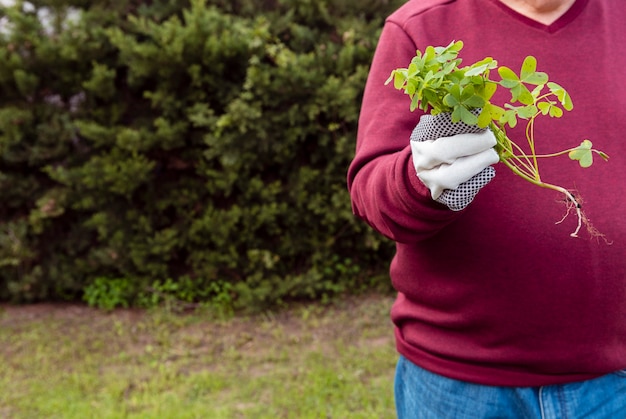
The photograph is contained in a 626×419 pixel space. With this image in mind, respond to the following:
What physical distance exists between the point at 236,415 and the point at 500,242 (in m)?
2.46

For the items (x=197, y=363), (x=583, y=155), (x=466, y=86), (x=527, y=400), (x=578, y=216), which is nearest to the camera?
(x=466, y=86)

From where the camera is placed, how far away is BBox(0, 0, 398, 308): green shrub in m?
4.46

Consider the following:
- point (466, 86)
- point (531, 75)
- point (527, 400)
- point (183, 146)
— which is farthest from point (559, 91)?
point (183, 146)

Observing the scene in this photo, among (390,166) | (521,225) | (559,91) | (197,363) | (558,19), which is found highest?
(558,19)

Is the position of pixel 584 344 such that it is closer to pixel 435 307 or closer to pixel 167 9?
pixel 435 307

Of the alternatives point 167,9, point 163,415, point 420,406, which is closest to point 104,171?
point 167,9

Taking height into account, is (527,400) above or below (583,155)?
below

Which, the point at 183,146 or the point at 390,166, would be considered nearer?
the point at 390,166

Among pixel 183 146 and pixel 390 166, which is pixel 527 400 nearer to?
pixel 390 166

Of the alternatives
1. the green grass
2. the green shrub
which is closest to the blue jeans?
the green grass

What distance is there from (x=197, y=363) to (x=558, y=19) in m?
3.19

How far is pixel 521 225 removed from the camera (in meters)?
1.41

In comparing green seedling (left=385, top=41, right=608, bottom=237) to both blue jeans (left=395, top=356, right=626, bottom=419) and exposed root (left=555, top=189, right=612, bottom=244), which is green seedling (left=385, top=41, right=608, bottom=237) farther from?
blue jeans (left=395, top=356, right=626, bottom=419)

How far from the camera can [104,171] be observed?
4.55 meters
